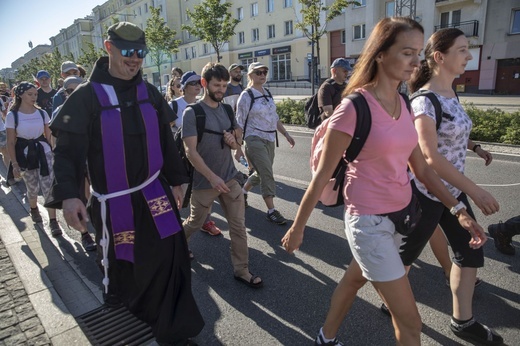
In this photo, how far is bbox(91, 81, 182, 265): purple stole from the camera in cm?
226

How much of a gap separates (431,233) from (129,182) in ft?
6.53

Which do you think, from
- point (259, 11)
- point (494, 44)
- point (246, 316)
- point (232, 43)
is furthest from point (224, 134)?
point (232, 43)

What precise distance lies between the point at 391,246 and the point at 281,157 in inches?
284

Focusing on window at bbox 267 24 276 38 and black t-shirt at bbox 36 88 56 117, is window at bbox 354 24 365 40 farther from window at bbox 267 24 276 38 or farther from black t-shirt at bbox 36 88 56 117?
black t-shirt at bbox 36 88 56 117

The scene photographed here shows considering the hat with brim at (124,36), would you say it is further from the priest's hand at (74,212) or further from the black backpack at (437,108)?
the black backpack at (437,108)

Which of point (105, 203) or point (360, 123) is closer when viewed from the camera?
point (360, 123)

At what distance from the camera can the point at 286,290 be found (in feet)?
11.1

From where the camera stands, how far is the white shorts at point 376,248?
1911 mm

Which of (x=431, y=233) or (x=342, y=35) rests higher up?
(x=342, y=35)

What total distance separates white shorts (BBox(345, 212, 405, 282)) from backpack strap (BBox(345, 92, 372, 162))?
372 millimetres

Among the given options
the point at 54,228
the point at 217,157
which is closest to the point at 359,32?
the point at 54,228

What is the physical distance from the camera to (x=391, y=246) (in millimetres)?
1957

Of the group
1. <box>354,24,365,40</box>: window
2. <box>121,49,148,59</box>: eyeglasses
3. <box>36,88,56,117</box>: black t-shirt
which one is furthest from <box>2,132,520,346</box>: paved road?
<box>354,24,365,40</box>: window

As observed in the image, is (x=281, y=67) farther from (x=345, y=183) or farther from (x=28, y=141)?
(x=345, y=183)
